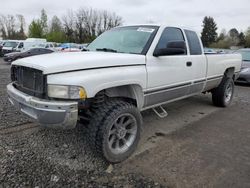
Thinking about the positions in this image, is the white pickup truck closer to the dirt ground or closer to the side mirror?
the side mirror

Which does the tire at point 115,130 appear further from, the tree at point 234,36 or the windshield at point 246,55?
the tree at point 234,36

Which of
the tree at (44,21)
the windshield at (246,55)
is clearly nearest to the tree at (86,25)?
the tree at (44,21)

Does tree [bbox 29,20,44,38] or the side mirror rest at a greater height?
tree [bbox 29,20,44,38]

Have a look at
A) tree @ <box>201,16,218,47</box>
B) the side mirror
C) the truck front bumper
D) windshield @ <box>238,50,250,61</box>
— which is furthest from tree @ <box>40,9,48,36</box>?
the truck front bumper

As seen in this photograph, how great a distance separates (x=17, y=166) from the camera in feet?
10.5

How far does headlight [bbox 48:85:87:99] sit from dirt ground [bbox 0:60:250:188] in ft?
2.10

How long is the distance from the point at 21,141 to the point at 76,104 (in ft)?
5.34

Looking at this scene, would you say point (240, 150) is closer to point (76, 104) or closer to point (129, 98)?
point (129, 98)

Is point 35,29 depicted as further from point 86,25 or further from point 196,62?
point 196,62

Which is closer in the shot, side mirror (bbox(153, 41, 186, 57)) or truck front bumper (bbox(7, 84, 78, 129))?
truck front bumper (bbox(7, 84, 78, 129))

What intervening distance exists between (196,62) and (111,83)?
2.37 meters

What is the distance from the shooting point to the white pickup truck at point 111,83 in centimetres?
287

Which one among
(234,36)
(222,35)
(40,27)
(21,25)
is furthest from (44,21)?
(234,36)

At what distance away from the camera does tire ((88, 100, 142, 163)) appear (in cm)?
313
